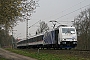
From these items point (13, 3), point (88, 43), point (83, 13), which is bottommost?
point (88, 43)

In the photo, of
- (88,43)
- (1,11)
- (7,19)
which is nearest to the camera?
(1,11)

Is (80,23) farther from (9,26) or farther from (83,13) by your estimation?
(9,26)

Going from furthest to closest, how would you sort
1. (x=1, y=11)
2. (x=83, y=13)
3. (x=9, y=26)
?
(x=83, y=13)
(x=9, y=26)
(x=1, y=11)

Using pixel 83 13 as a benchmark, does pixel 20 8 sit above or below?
below

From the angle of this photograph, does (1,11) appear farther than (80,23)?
No

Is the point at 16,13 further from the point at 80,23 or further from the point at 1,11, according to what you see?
the point at 80,23

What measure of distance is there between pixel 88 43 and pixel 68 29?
22.9 m

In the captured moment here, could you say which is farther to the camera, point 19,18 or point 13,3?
point 19,18

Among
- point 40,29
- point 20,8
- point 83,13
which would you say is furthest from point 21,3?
point 40,29

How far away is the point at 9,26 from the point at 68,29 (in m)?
14.9

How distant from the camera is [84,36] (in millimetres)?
55375

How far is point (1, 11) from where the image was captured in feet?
53.1

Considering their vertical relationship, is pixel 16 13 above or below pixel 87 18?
below

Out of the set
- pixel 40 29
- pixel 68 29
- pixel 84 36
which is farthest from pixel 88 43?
pixel 40 29
